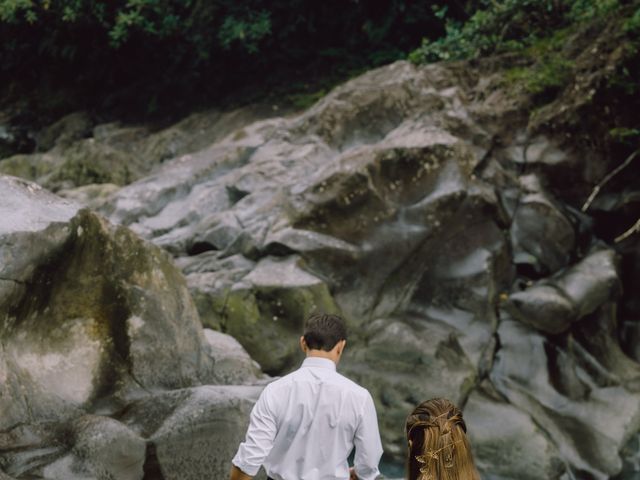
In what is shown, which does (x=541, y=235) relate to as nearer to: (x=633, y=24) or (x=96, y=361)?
(x=633, y=24)

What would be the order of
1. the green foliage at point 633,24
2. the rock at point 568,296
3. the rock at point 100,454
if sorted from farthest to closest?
the green foliage at point 633,24, the rock at point 568,296, the rock at point 100,454

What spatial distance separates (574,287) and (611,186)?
1.66m

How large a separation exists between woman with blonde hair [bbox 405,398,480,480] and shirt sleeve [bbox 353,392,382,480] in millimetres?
618

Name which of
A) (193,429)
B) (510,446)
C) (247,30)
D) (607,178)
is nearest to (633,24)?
(607,178)

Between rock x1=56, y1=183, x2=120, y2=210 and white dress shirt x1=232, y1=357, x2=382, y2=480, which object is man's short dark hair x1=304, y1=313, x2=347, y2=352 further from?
rock x1=56, y1=183, x2=120, y2=210

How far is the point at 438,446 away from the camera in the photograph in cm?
257

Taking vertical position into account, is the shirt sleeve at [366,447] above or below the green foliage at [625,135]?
A: above

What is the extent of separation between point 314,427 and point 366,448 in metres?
0.25

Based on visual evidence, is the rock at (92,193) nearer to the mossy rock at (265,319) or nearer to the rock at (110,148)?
the rock at (110,148)

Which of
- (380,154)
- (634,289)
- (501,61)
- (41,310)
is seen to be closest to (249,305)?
(380,154)

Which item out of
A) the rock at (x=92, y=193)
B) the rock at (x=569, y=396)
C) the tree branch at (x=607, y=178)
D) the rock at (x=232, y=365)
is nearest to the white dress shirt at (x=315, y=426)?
the rock at (x=232, y=365)

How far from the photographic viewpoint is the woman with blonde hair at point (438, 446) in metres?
2.56

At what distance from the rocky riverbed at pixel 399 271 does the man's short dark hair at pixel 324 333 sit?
2.24 m

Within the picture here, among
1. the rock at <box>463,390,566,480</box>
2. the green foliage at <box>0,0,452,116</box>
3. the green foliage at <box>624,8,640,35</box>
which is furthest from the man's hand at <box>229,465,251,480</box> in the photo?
the green foliage at <box>0,0,452,116</box>
